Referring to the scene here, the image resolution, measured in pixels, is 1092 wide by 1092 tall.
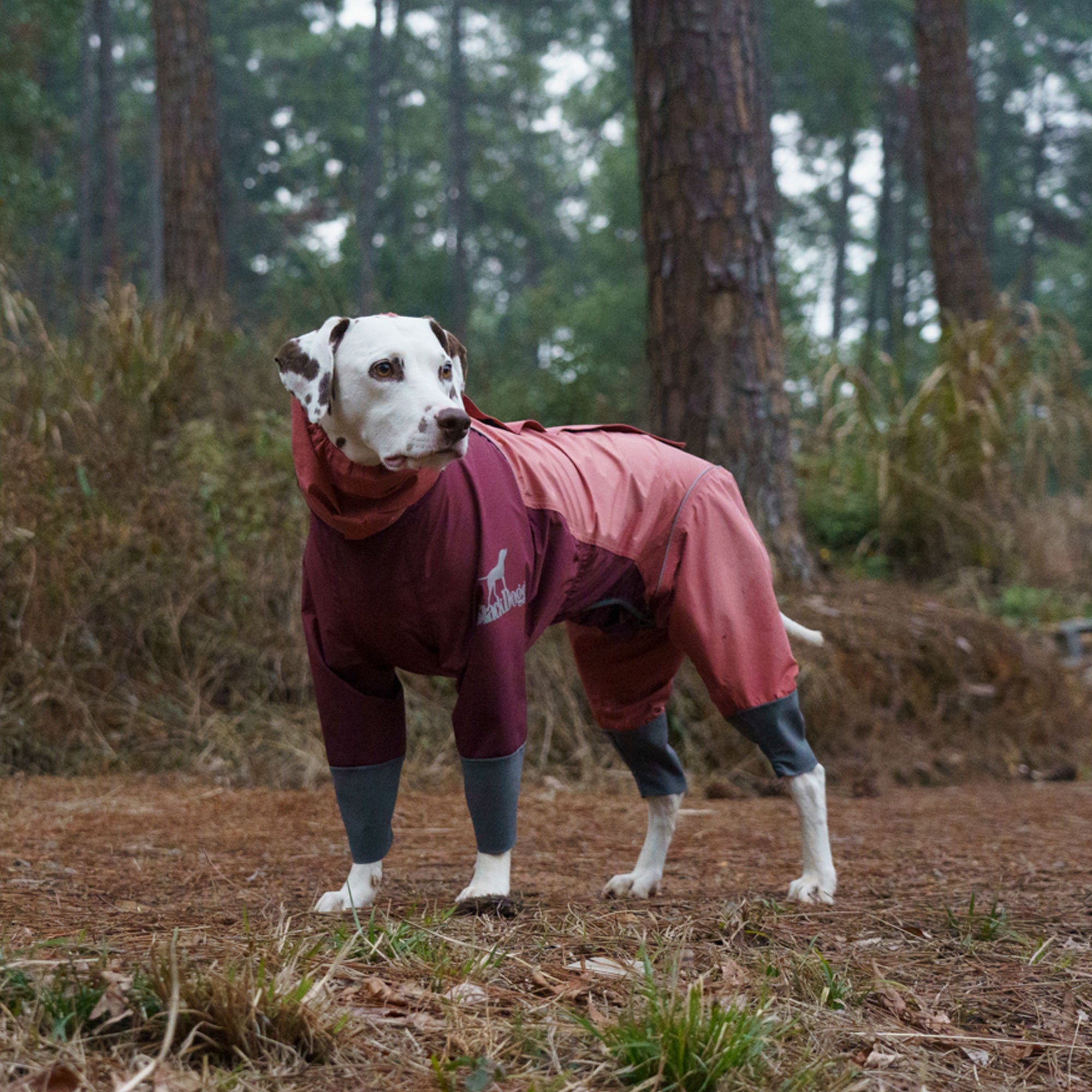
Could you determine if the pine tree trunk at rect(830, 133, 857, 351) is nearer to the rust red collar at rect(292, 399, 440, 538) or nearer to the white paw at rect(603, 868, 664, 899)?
the white paw at rect(603, 868, 664, 899)

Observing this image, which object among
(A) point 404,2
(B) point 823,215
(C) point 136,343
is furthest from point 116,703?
(B) point 823,215

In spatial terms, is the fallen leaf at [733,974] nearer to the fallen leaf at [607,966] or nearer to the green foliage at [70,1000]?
the fallen leaf at [607,966]

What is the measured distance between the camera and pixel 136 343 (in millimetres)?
7066

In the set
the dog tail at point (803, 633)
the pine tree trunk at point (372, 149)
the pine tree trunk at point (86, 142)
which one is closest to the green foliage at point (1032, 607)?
the dog tail at point (803, 633)

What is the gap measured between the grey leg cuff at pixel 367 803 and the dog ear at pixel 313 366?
928mm

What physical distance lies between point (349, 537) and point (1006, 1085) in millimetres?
1745

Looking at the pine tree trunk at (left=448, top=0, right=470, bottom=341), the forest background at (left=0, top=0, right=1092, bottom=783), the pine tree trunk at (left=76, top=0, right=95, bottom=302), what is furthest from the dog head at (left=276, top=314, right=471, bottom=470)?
the pine tree trunk at (left=76, top=0, right=95, bottom=302)

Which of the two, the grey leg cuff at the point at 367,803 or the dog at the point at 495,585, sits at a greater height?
the dog at the point at 495,585

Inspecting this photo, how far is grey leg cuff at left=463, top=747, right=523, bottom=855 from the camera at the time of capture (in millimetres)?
2887

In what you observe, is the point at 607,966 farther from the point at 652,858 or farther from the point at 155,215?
the point at 155,215

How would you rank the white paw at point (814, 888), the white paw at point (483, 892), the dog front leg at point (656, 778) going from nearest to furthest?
the white paw at point (483, 892) → the white paw at point (814, 888) → the dog front leg at point (656, 778)

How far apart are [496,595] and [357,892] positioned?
920mm

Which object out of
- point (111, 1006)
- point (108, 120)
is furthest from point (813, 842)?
point (108, 120)

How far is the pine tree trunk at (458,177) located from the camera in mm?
23859
